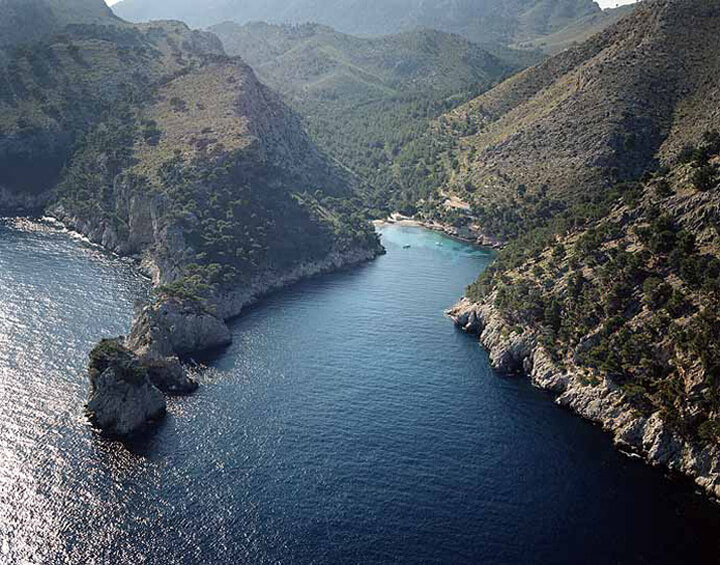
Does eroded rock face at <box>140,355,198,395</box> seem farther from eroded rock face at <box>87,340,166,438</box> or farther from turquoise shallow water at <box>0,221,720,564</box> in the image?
eroded rock face at <box>87,340,166,438</box>

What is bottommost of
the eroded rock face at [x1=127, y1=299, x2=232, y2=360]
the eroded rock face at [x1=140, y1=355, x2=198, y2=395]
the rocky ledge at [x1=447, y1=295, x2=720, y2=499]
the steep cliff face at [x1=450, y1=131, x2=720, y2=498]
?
the eroded rock face at [x1=140, y1=355, x2=198, y2=395]

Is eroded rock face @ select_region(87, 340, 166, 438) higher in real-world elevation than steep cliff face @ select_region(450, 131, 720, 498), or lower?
lower

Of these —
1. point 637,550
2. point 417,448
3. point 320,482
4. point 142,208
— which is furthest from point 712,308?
point 142,208

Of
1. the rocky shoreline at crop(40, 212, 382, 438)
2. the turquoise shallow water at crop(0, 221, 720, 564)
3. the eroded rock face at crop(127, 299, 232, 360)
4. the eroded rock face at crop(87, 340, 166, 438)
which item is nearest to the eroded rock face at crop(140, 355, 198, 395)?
the rocky shoreline at crop(40, 212, 382, 438)

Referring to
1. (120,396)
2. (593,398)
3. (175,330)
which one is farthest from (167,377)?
(593,398)

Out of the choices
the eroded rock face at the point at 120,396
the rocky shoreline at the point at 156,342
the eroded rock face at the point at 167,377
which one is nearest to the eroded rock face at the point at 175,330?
the rocky shoreline at the point at 156,342

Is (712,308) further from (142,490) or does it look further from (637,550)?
(142,490)
